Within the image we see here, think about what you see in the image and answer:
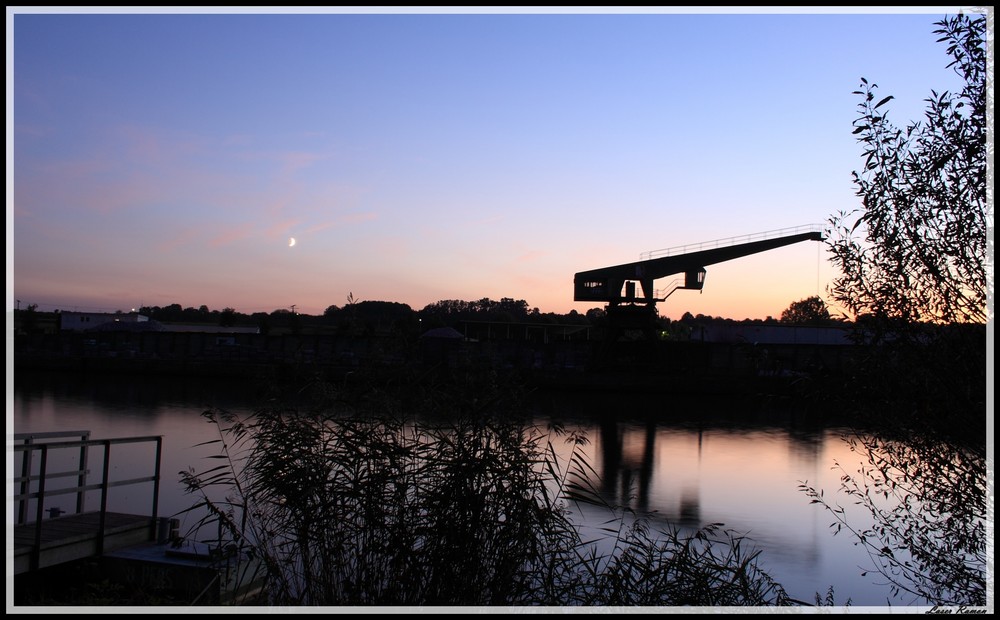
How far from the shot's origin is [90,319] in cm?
5978

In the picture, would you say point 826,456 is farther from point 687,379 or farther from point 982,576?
point 982,576

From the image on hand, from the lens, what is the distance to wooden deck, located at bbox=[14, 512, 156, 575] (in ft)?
16.9

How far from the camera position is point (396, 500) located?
427 cm

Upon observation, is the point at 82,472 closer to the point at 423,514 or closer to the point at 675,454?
the point at 423,514

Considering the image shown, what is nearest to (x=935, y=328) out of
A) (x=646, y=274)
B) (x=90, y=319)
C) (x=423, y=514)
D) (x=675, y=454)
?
(x=423, y=514)

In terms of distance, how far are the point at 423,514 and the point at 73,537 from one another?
8.84ft

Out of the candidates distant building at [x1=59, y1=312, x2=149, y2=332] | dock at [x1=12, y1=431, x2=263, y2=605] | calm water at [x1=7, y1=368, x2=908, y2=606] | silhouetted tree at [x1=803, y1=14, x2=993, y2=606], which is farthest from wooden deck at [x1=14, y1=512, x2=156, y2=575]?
distant building at [x1=59, y1=312, x2=149, y2=332]

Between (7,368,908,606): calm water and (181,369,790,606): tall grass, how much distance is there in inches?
20.7

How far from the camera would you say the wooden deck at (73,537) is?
203 inches

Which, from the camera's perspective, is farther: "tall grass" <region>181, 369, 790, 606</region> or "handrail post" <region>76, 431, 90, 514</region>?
"handrail post" <region>76, 431, 90, 514</region>

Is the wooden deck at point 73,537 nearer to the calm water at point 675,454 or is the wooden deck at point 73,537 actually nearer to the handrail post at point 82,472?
the handrail post at point 82,472

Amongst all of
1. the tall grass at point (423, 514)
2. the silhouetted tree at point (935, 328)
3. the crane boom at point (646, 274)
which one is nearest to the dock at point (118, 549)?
the tall grass at point (423, 514)

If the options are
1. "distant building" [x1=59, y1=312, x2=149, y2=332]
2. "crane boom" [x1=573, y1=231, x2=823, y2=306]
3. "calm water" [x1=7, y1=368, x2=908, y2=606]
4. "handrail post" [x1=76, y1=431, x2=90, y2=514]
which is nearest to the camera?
"handrail post" [x1=76, y1=431, x2=90, y2=514]

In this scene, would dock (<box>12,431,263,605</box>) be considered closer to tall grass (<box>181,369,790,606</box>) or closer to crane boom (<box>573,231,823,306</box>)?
tall grass (<box>181,369,790,606</box>)
